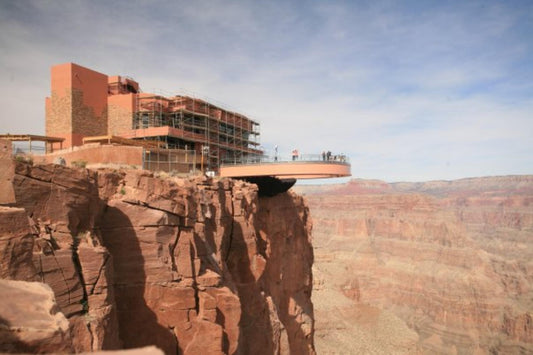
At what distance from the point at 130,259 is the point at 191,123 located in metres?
21.4

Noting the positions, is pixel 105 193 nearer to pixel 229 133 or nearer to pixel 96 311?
pixel 96 311

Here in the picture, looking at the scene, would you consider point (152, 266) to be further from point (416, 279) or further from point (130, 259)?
point (416, 279)

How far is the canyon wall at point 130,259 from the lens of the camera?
31.7 ft

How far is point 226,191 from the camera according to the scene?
2256 cm

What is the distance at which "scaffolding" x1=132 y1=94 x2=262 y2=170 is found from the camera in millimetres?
31109

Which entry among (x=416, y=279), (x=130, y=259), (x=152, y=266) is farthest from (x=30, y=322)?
(x=416, y=279)

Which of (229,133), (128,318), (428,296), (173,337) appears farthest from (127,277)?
(428,296)

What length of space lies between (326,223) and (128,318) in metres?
147

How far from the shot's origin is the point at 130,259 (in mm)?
13031

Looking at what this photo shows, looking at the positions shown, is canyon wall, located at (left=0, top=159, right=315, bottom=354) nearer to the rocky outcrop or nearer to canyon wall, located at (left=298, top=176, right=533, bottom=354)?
the rocky outcrop

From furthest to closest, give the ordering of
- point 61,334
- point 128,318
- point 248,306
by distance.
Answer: point 248,306, point 128,318, point 61,334

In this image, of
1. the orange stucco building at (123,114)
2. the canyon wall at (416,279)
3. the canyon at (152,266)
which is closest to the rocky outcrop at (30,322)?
the canyon at (152,266)

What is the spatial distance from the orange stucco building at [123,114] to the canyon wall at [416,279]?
3408cm

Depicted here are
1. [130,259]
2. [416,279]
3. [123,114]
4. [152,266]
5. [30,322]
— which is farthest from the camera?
[416,279]
